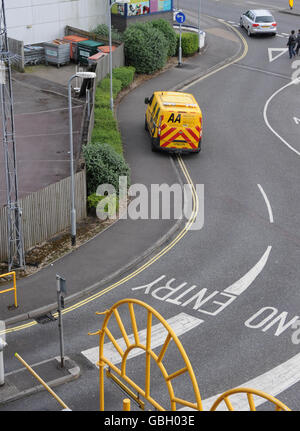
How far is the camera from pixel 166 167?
30.1 m

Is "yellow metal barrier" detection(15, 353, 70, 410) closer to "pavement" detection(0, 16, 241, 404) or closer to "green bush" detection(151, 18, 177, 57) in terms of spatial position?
"pavement" detection(0, 16, 241, 404)

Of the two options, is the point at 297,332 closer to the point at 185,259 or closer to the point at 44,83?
the point at 185,259

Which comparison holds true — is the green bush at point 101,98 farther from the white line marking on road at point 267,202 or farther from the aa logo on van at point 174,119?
the white line marking on road at point 267,202

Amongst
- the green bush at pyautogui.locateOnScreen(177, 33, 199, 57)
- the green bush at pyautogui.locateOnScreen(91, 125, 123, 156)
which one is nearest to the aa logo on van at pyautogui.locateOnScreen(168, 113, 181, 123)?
the green bush at pyautogui.locateOnScreen(91, 125, 123, 156)

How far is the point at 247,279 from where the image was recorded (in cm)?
2175

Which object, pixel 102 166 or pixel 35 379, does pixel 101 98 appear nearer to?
pixel 102 166

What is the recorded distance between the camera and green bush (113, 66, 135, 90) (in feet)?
128

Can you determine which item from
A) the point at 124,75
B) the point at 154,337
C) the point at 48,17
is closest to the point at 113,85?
the point at 124,75

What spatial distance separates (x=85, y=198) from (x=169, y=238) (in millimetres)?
3459

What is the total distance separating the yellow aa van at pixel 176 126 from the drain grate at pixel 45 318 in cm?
1267

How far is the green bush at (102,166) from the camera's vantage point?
86.1ft

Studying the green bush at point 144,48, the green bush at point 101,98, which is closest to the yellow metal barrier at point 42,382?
the green bush at point 101,98

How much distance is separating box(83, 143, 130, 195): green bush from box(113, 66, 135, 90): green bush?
40.8 ft

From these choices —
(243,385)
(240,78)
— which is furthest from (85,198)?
(240,78)
